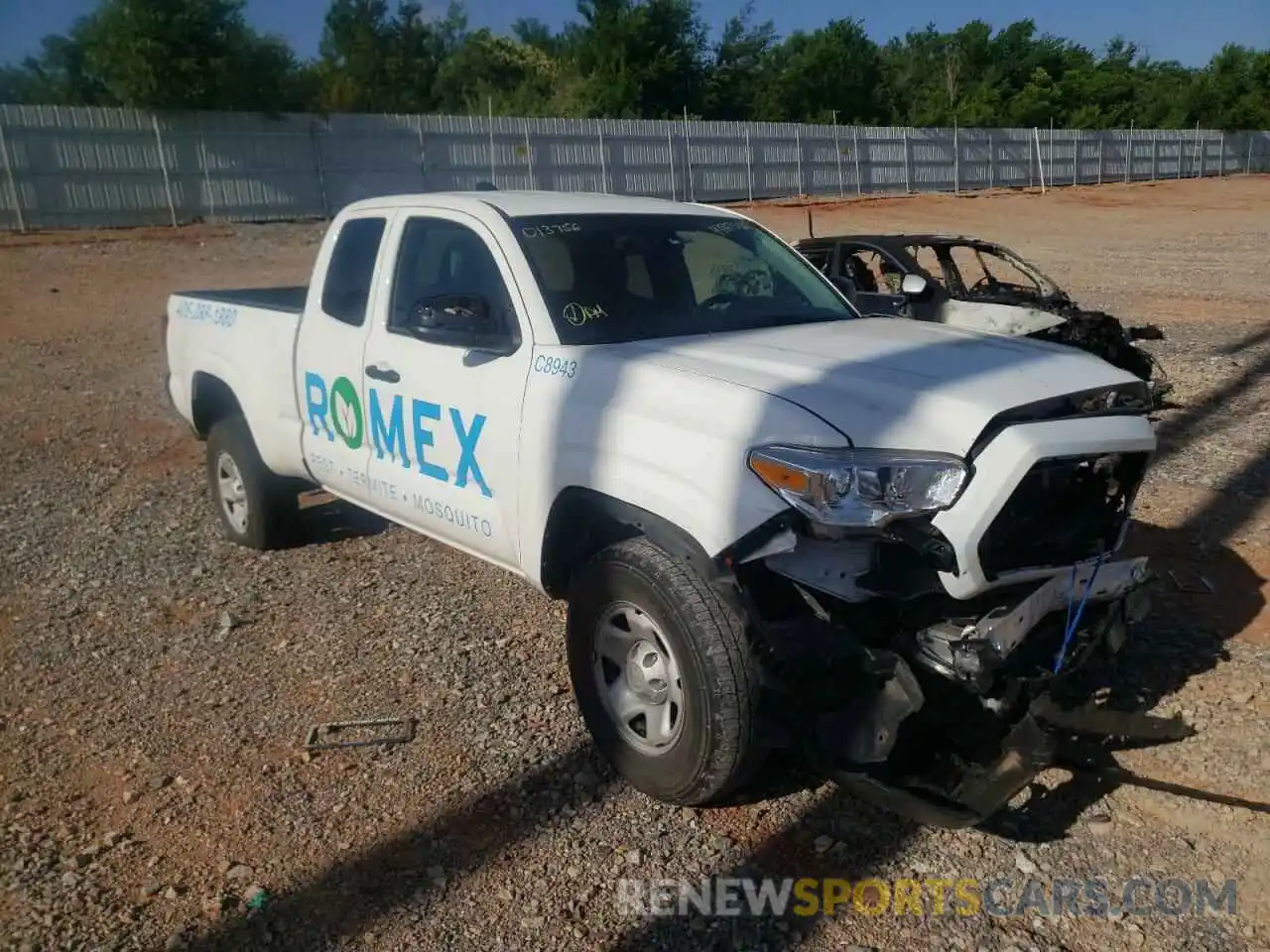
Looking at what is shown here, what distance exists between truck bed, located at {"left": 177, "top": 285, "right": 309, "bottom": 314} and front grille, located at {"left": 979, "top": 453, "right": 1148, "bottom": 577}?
3.67m

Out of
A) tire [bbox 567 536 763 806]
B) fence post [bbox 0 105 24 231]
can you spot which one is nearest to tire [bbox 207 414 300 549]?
tire [bbox 567 536 763 806]

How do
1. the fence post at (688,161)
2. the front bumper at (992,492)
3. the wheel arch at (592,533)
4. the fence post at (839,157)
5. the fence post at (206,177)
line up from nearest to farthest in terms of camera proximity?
the front bumper at (992,492) → the wheel arch at (592,533) → the fence post at (206,177) → the fence post at (688,161) → the fence post at (839,157)

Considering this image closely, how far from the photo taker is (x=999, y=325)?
9.80m

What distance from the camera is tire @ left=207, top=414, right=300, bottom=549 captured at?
6.00 metres

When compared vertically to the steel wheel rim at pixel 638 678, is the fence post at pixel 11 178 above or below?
above

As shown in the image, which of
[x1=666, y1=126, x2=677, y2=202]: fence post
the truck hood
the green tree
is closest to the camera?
the truck hood

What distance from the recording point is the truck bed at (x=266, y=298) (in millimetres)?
5824

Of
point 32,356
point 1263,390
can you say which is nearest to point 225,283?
point 32,356

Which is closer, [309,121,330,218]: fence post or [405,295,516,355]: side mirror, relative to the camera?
[405,295,516,355]: side mirror

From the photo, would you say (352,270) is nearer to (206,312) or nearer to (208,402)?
(206,312)

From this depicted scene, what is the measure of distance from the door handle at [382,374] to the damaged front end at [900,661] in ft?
6.44

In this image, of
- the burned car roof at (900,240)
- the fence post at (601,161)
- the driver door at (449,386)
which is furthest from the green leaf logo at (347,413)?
the fence post at (601,161)

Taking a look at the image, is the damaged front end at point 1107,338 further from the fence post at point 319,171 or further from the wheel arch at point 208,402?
the fence post at point 319,171

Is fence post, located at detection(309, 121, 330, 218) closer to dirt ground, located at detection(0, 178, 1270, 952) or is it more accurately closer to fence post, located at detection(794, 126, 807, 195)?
fence post, located at detection(794, 126, 807, 195)
